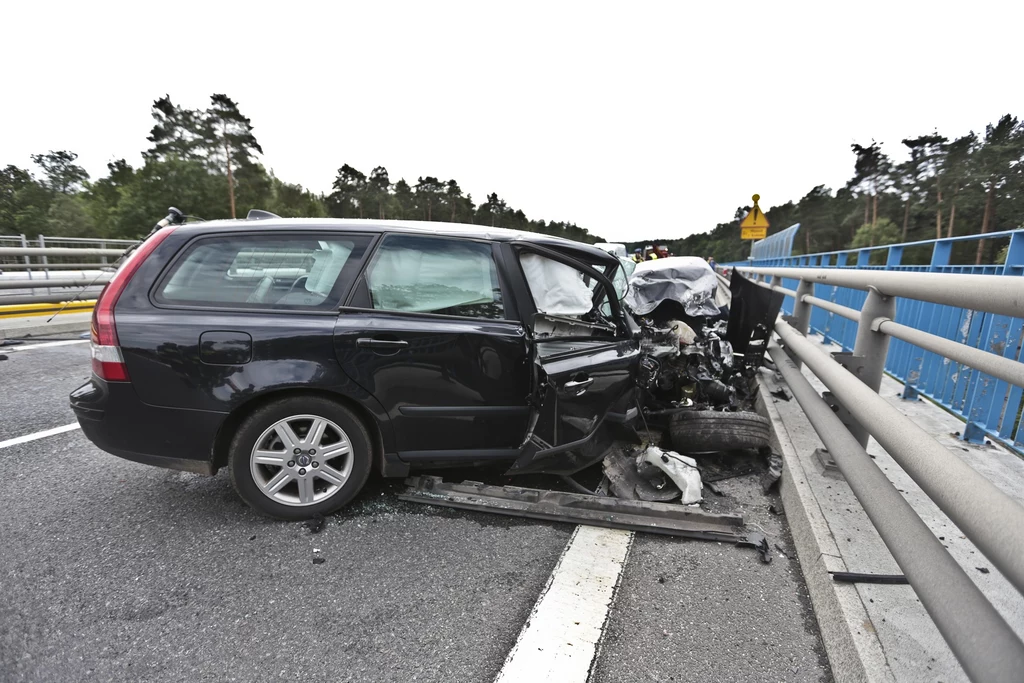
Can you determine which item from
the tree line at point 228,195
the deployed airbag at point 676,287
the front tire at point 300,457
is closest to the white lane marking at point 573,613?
the front tire at point 300,457

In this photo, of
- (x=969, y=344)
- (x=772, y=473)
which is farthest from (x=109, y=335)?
(x=969, y=344)

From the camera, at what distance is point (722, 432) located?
3.69 metres

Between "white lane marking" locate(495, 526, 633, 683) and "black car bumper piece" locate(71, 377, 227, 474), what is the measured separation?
1.93 meters

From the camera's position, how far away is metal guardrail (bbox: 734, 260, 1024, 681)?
3.97 feet

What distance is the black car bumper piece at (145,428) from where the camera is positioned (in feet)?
8.96

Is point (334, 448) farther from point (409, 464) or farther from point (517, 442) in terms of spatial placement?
point (517, 442)

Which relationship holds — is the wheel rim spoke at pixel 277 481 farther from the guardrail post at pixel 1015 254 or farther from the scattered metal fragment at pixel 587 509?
the guardrail post at pixel 1015 254

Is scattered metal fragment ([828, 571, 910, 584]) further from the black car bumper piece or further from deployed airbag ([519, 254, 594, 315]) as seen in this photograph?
the black car bumper piece

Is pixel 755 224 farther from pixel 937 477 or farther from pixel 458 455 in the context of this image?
pixel 937 477

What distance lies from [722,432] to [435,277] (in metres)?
2.30

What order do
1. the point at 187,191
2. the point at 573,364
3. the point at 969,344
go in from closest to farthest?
the point at 573,364, the point at 969,344, the point at 187,191

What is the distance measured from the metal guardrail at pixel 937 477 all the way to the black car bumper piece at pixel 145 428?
305 cm

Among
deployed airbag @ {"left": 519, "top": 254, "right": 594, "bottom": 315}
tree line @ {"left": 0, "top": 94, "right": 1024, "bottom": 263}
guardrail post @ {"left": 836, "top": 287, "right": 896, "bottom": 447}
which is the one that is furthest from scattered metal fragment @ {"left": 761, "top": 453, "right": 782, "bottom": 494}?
tree line @ {"left": 0, "top": 94, "right": 1024, "bottom": 263}

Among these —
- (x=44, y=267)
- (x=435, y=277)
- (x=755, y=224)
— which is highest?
(x=755, y=224)
